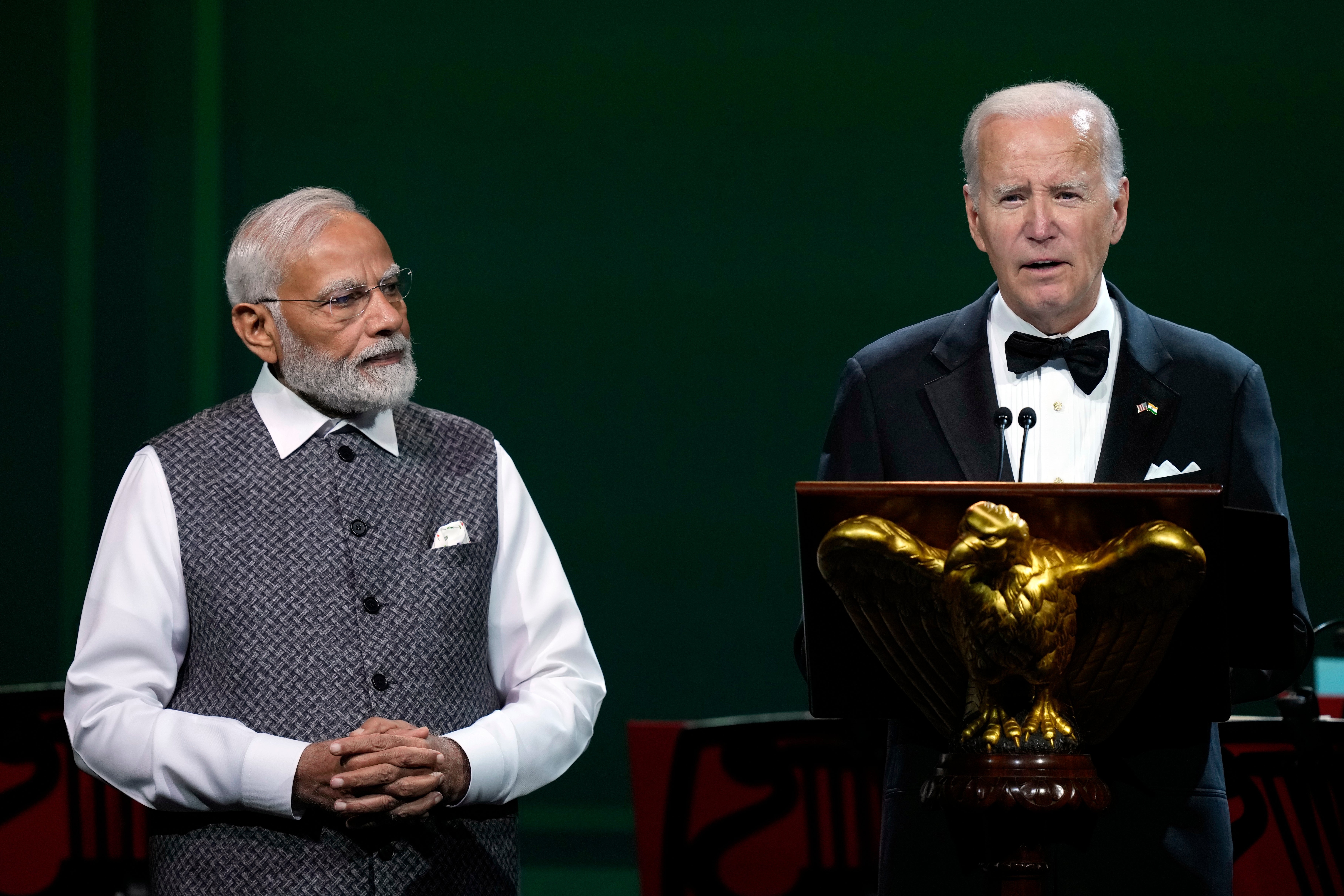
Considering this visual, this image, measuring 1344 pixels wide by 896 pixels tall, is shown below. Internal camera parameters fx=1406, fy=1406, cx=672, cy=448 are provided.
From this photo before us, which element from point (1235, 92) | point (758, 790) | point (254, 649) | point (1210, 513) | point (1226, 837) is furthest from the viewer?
point (1235, 92)

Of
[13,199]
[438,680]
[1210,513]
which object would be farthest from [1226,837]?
[13,199]

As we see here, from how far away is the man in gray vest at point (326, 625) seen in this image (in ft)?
5.85

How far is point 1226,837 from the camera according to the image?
165cm

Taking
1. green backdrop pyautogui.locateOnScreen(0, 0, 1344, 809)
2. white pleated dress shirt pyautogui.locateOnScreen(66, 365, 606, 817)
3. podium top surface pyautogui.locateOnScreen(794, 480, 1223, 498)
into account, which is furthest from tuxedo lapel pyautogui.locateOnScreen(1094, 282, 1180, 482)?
green backdrop pyautogui.locateOnScreen(0, 0, 1344, 809)

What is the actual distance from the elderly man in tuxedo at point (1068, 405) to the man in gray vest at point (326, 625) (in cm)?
51

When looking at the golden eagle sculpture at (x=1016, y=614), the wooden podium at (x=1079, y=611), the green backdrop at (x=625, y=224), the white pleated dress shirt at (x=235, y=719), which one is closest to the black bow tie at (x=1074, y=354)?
the wooden podium at (x=1079, y=611)

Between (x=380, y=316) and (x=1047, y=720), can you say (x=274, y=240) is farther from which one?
(x=1047, y=720)

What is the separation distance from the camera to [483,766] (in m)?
1.83

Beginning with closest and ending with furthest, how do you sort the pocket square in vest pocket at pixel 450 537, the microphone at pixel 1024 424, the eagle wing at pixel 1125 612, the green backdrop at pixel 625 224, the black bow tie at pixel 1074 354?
1. the eagle wing at pixel 1125 612
2. the microphone at pixel 1024 424
3. the black bow tie at pixel 1074 354
4. the pocket square in vest pocket at pixel 450 537
5. the green backdrop at pixel 625 224

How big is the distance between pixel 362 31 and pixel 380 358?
2971mm

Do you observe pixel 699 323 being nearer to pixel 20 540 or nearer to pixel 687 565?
pixel 687 565

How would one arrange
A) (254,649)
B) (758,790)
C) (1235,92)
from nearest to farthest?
(254,649) < (758,790) < (1235,92)

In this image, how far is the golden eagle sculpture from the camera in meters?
1.20

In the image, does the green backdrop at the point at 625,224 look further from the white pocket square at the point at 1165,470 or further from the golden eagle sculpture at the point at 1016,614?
the golden eagle sculpture at the point at 1016,614
